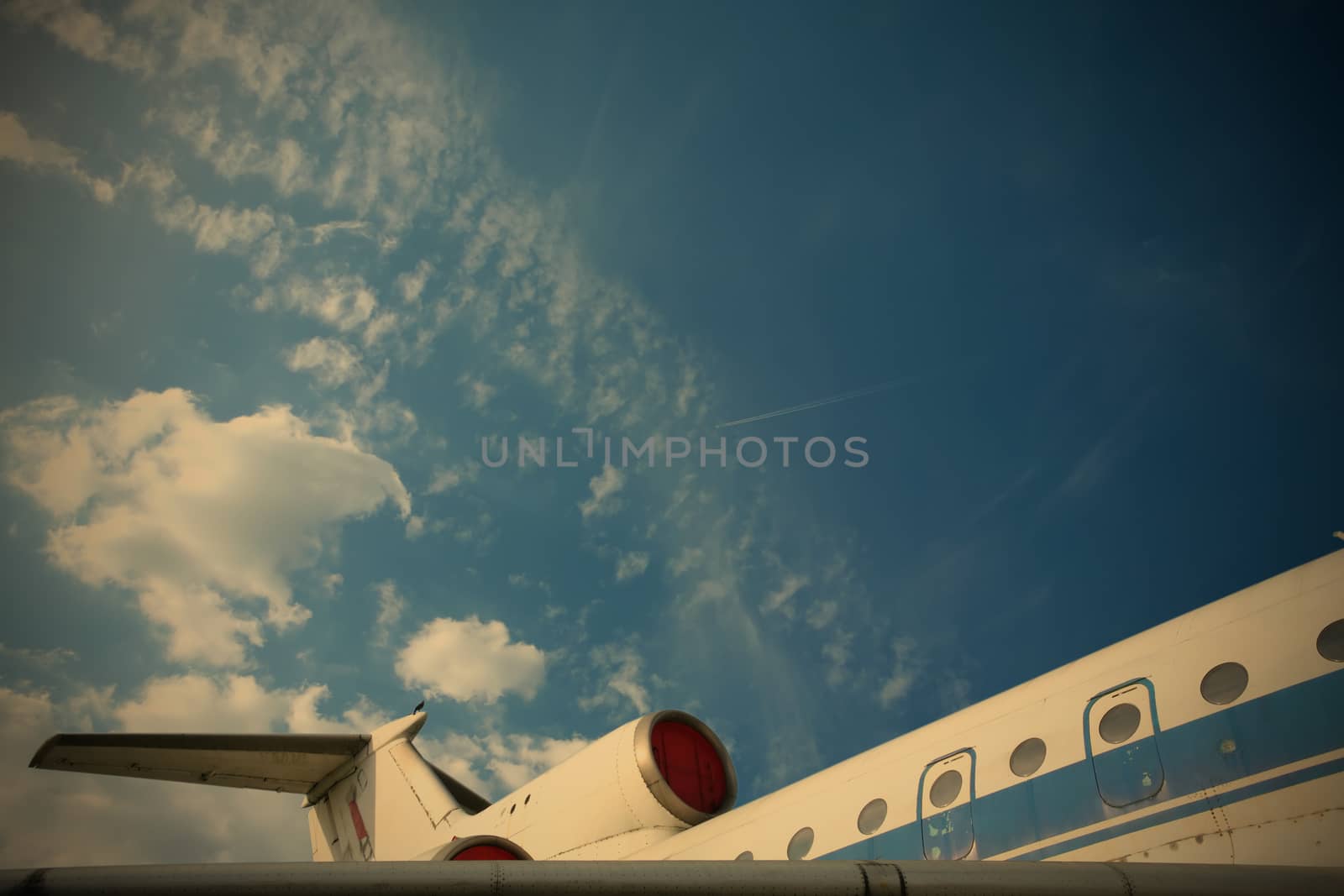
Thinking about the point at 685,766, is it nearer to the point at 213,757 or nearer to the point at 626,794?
the point at 626,794

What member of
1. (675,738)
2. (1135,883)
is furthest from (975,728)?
(675,738)

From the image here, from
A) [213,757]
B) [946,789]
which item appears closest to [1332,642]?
[946,789]

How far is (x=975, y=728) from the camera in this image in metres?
5.91

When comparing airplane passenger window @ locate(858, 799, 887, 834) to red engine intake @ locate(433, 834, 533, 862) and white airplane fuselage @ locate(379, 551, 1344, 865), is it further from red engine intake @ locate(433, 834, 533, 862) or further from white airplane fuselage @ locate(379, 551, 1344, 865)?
red engine intake @ locate(433, 834, 533, 862)

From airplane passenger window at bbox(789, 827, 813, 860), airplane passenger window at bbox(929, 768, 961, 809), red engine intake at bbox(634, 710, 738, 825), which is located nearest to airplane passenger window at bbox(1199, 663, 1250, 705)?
airplane passenger window at bbox(929, 768, 961, 809)

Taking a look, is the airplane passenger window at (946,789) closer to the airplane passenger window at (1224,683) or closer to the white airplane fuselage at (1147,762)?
the white airplane fuselage at (1147,762)

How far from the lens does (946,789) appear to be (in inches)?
224

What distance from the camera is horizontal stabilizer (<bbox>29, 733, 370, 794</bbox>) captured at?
891 centimetres

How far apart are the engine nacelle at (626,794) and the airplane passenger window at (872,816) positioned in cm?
275

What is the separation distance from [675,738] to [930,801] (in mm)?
3913

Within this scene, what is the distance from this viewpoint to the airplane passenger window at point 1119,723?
488 cm

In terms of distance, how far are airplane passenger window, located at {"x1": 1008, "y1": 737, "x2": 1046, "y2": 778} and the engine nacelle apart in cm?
402

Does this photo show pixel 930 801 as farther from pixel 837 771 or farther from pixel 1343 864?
pixel 1343 864

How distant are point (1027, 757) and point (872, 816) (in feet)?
4.25
